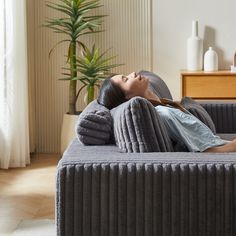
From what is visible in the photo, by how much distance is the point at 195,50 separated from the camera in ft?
15.4

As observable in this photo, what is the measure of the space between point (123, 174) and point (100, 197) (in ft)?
0.37

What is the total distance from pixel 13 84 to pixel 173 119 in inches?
94.7

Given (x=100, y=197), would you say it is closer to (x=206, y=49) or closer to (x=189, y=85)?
(x=189, y=85)

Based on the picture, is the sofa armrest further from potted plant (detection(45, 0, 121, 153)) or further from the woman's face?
potted plant (detection(45, 0, 121, 153))

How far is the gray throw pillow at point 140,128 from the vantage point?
6.65ft

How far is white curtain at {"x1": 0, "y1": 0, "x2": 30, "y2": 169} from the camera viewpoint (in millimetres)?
4332

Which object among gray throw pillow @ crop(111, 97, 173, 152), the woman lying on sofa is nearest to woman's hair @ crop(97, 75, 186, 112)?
the woman lying on sofa

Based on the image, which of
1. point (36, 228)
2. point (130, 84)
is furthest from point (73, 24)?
point (130, 84)

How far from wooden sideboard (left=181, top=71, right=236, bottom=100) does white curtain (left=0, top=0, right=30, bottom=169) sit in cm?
128

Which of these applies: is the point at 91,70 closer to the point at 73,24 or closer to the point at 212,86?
the point at 73,24

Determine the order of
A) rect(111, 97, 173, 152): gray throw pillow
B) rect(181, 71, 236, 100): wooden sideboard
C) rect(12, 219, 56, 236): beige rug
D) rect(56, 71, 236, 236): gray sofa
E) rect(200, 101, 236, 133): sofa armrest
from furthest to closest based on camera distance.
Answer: rect(181, 71, 236, 100): wooden sideboard, rect(200, 101, 236, 133): sofa armrest, rect(12, 219, 56, 236): beige rug, rect(111, 97, 173, 152): gray throw pillow, rect(56, 71, 236, 236): gray sofa

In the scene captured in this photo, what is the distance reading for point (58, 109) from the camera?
5.04 meters

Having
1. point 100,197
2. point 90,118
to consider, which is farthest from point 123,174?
point 90,118

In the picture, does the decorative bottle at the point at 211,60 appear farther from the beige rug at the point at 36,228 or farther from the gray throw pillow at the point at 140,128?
the gray throw pillow at the point at 140,128
